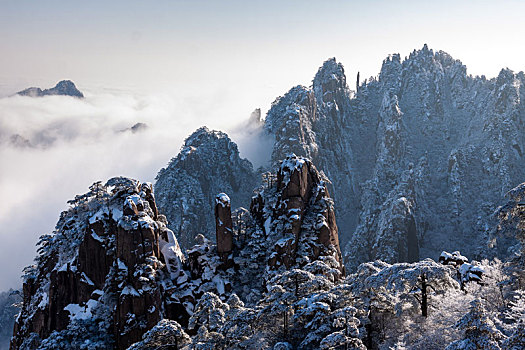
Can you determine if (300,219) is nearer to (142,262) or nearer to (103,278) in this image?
(142,262)

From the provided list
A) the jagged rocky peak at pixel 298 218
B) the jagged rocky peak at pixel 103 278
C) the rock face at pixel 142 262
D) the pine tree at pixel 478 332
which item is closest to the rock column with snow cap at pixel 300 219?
the jagged rocky peak at pixel 298 218

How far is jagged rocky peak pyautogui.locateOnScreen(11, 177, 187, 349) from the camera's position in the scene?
70438 mm

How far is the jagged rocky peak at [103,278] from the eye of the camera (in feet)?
231

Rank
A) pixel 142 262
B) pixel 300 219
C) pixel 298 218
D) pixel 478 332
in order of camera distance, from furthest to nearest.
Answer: pixel 300 219, pixel 298 218, pixel 142 262, pixel 478 332

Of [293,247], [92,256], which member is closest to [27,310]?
[92,256]

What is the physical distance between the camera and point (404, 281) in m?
47.0

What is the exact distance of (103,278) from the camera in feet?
249

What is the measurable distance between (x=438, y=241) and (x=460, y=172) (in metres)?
40.1

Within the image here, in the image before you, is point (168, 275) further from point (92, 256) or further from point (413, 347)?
point (413, 347)

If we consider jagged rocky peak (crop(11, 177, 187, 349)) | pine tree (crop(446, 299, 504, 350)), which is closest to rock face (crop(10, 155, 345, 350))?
jagged rocky peak (crop(11, 177, 187, 349))

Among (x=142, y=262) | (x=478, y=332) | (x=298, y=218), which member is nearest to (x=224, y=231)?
(x=298, y=218)

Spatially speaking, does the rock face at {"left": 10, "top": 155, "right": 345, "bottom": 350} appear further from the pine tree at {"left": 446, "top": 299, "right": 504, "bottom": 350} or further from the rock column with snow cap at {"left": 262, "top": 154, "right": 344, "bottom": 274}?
the pine tree at {"left": 446, "top": 299, "right": 504, "bottom": 350}

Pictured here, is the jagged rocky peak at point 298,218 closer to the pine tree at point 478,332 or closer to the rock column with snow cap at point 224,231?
the rock column with snow cap at point 224,231

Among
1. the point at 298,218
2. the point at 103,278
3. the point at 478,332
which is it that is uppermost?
the point at 298,218
